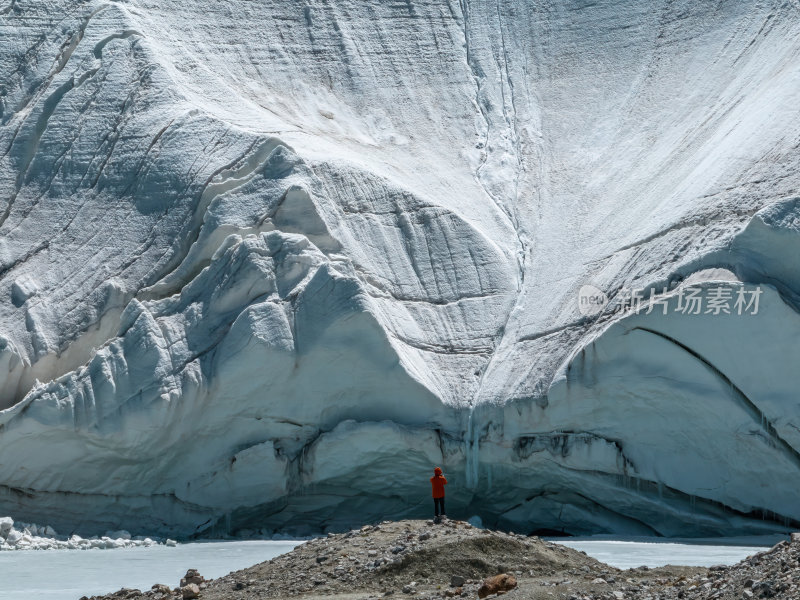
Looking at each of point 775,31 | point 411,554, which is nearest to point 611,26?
point 775,31

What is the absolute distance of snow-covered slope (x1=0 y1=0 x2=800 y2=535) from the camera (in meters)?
13.5

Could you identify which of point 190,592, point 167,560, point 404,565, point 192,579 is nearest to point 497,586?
point 404,565

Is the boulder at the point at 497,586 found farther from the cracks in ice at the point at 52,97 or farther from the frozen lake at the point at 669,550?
the cracks in ice at the point at 52,97

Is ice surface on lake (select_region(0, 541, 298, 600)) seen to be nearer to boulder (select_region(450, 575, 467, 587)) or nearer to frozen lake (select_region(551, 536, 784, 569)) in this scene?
boulder (select_region(450, 575, 467, 587))

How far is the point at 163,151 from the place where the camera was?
16594 mm

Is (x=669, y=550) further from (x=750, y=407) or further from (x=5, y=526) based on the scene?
(x=5, y=526)

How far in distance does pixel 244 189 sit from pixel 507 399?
392cm

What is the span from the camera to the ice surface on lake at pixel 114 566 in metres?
10.6

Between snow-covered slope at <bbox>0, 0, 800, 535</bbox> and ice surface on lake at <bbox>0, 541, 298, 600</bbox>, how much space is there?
134 centimetres

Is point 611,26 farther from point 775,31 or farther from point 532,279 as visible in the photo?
point 532,279

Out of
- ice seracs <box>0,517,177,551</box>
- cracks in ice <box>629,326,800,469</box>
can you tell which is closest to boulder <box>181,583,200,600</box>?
ice seracs <box>0,517,177,551</box>

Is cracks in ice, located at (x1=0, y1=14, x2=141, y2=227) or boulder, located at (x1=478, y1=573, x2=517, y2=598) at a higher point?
cracks in ice, located at (x1=0, y1=14, x2=141, y2=227)

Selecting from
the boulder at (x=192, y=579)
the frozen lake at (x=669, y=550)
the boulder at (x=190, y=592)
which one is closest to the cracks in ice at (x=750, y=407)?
the frozen lake at (x=669, y=550)

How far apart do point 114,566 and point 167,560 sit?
1.52 feet
